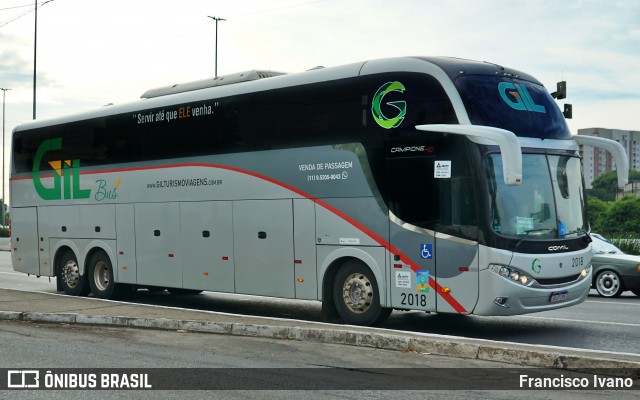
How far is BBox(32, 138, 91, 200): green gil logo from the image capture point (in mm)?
17984

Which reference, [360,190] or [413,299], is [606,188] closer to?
[360,190]

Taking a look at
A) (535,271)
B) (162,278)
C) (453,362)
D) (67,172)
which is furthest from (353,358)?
(67,172)

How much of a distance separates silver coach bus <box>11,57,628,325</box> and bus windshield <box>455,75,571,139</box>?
0.07 feet

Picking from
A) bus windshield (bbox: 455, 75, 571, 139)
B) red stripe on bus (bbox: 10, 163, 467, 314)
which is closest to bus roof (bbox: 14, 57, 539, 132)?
bus windshield (bbox: 455, 75, 571, 139)

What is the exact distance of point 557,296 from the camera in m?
11.6

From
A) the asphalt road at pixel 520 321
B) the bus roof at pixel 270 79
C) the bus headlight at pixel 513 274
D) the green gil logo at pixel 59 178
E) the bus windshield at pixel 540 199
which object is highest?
the bus roof at pixel 270 79

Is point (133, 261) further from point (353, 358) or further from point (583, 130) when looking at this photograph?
point (583, 130)

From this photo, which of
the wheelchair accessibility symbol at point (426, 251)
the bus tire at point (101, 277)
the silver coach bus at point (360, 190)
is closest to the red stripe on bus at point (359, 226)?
the silver coach bus at point (360, 190)

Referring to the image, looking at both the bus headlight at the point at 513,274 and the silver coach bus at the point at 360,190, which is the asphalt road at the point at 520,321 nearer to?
the silver coach bus at the point at 360,190

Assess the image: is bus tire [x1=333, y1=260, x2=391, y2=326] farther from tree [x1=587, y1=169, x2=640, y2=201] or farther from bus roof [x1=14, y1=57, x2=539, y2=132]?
tree [x1=587, y1=169, x2=640, y2=201]

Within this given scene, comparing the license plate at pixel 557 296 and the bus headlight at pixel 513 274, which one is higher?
the bus headlight at pixel 513 274

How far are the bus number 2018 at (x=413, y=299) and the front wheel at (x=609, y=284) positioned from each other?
8400mm

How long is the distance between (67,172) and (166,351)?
901 cm

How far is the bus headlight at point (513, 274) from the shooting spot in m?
11.1
